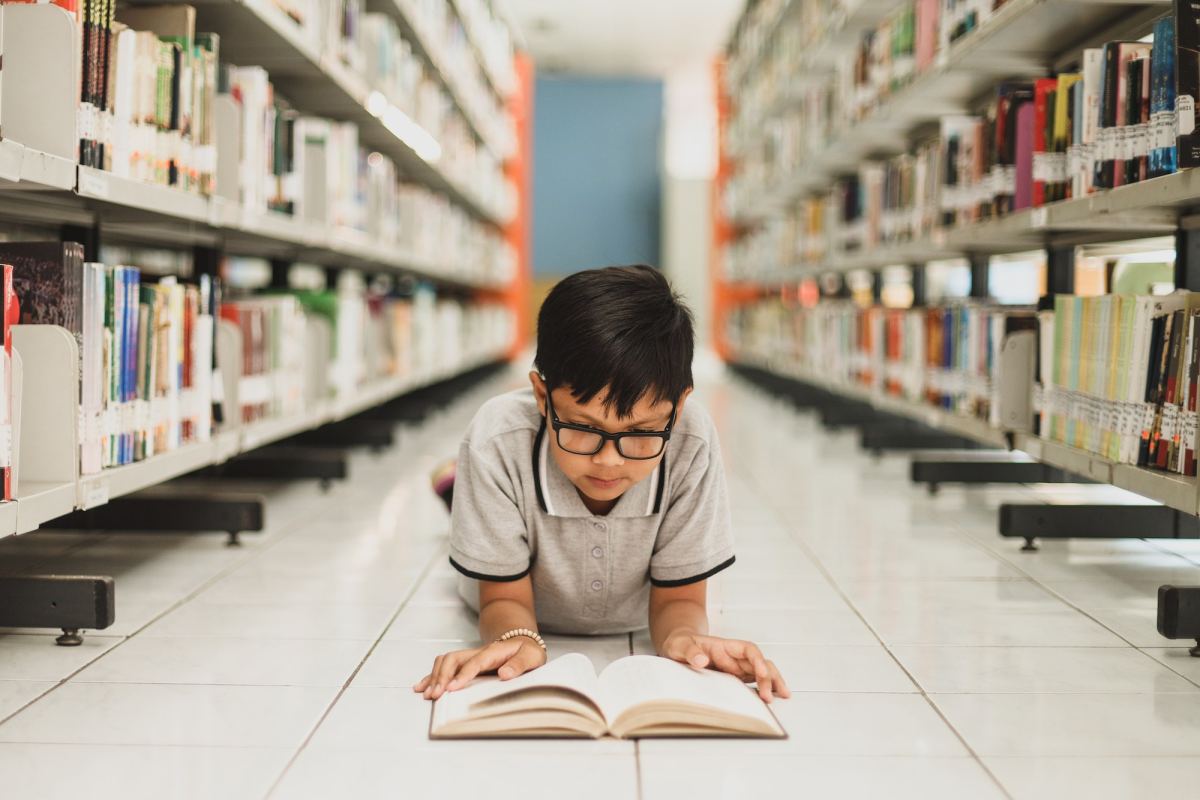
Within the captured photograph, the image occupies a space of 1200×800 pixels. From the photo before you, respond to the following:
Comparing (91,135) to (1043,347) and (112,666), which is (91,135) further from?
(1043,347)

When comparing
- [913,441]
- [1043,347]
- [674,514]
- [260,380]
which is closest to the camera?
[674,514]

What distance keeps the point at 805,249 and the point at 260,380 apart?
3516 mm

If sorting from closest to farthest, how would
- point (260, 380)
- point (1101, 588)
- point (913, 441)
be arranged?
point (1101, 588) < point (260, 380) < point (913, 441)

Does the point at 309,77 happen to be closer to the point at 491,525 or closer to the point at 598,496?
the point at 491,525

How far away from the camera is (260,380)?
2578mm

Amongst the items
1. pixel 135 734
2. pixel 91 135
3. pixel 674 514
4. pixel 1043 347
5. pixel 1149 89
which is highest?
pixel 1149 89

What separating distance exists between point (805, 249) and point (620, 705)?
454cm

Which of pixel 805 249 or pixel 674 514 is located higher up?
pixel 805 249

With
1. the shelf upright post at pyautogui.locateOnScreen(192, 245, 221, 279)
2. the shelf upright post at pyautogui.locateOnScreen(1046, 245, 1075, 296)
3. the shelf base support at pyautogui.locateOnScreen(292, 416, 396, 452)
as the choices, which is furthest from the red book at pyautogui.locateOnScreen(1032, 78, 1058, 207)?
the shelf base support at pyautogui.locateOnScreen(292, 416, 396, 452)

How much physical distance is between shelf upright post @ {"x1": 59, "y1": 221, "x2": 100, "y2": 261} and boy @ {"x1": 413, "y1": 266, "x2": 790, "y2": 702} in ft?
4.02

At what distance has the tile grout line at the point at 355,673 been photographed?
3.69ft

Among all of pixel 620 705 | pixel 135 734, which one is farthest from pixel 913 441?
pixel 135 734

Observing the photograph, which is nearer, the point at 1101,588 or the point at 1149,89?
the point at 1149,89

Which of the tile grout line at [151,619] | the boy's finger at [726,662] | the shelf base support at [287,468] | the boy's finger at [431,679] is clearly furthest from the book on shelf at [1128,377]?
the shelf base support at [287,468]
